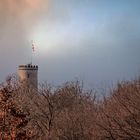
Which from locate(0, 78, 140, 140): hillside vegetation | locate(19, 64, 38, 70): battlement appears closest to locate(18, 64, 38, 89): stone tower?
locate(19, 64, 38, 70): battlement

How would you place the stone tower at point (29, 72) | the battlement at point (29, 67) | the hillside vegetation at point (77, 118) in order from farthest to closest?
the battlement at point (29, 67) < the stone tower at point (29, 72) < the hillside vegetation at point (77, 118)

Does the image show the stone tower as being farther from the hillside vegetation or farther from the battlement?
the hillside vegetation

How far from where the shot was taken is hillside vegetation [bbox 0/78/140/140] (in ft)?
40.6

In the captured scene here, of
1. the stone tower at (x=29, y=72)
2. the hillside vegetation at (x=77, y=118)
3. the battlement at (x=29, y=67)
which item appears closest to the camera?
the hillside vegetation at (x=77, y=118)

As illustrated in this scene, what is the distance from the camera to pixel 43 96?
3753cm

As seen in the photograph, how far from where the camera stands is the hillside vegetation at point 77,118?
12.4 m

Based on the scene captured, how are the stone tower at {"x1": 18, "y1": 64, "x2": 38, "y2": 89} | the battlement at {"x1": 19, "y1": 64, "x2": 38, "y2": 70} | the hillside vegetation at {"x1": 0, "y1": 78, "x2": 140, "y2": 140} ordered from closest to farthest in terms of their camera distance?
the hillside vegetation at {"x1": 0, "y1": 78, "x2": 140, "y2": 140}
the stone tower at {"x1": 18, "y1": 64, "x2": 38, "y2": 89}
the battlement at {"x1": 19, "y1": 64, "x2": 38, "y2": 70}

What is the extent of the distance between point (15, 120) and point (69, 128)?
48.5ft

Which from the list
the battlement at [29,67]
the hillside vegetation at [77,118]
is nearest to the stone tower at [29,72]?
the battlement at [29,67]

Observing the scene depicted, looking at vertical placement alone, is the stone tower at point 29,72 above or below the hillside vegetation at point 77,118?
above

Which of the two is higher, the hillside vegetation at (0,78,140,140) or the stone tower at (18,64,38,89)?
the stone tower at (18,64,38,89)

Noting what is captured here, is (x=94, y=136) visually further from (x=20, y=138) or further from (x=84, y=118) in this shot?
(x=20, y=138)

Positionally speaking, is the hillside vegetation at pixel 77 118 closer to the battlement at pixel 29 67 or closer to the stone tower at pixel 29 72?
the stone tower at pixel 29 72

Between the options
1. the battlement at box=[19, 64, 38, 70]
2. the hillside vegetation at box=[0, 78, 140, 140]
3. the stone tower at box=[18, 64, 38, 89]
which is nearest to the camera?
the hillside vegetation at box=[0, 78, 140, 140]
